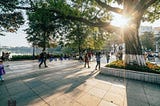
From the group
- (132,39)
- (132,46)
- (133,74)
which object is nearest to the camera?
(133,74)

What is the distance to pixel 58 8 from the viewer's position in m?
11.7

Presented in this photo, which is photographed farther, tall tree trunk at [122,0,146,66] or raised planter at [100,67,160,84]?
tall tree trunk at [122,0,146,66]

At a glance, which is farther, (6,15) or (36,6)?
(6,15)

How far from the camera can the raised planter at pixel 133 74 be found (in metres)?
8.26

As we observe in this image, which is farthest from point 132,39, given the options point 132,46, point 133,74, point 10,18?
point 10,18

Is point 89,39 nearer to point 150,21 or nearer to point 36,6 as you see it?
point 150,21

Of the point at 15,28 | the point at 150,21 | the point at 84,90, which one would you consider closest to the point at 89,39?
the point at 150,21

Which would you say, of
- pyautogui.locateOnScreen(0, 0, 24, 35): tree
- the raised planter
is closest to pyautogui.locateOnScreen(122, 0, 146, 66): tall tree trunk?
the raised planter

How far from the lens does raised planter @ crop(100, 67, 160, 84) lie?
826cm

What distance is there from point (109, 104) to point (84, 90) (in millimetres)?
1713

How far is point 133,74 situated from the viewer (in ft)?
30.1

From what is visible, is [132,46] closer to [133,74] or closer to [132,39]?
[132,39]

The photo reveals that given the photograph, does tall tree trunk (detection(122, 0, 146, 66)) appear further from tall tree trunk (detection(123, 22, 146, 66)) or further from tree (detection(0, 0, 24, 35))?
tree (detection(0, 0, 24, 35))

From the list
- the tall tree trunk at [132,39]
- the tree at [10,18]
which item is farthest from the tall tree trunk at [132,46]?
the tree at [10,18]
